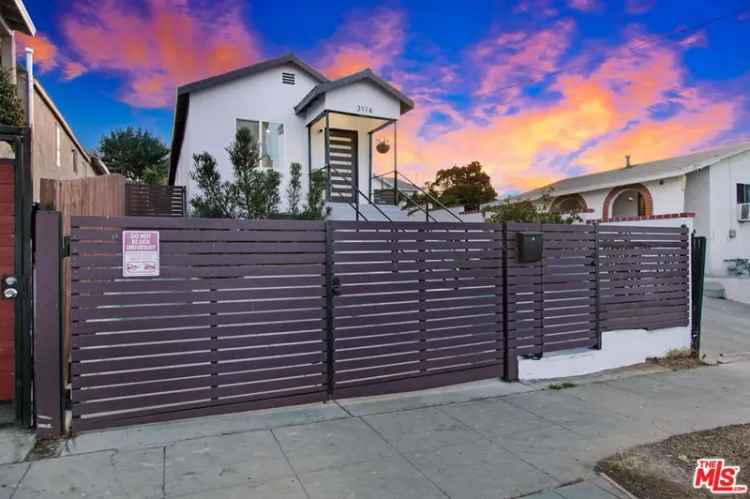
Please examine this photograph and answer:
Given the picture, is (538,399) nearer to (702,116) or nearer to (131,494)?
(131,494)

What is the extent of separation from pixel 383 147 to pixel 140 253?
34.7 feet

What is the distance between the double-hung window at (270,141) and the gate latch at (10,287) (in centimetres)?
940

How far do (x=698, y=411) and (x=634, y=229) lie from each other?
242 cm

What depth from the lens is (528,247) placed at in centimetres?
505

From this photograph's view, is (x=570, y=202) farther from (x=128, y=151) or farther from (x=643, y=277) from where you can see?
(x=128, y=151)

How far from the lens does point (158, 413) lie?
365 cm

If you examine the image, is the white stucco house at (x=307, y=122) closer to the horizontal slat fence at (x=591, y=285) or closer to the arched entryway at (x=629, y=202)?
the horizontal slat fence at (x=591, y=285)

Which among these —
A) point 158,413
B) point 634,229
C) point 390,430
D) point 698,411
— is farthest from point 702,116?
point 158,413

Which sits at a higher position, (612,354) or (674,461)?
(612,354)

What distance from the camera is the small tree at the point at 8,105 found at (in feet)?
25.3

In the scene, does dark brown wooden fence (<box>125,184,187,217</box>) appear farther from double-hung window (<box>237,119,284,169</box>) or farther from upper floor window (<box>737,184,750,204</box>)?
upper floor window (<box>737,184,750,204</box>)

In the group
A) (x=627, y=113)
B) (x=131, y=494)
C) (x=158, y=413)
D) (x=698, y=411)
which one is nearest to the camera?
(x=131, y=494)

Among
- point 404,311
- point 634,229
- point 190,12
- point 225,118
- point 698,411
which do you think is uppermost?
point 190,12

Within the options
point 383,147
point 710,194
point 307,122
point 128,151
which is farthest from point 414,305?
point 128,151
